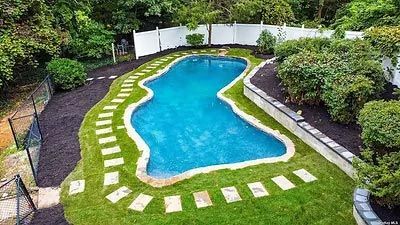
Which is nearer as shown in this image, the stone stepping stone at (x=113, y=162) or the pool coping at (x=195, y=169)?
the pool coping at (x=195, y=169)

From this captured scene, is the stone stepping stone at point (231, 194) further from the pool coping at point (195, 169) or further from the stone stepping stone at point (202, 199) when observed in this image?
the pool coping at point (195, 169)

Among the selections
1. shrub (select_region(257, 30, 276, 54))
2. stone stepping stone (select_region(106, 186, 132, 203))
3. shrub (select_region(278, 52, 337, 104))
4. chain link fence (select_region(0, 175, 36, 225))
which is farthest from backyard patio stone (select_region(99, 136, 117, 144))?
shrub (select_region(257, 30, 276, 54))

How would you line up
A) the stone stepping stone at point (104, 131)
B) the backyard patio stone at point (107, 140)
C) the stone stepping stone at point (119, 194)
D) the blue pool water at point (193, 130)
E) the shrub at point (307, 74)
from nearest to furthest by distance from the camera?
the stone stepping stone at point (119, 194) < the blue pool water at point (193, 130) < the backyard patio stone at point (107, 140) < the shrub at point (307, 74) < the stone stepping stone at point (104, 131)

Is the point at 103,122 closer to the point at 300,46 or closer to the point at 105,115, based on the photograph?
the point at 105,115

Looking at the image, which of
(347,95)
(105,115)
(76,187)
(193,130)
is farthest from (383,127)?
(105,115)

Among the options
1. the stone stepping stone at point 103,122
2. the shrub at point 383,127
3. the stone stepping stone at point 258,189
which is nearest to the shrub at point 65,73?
the stone stepping stone at point 103,122

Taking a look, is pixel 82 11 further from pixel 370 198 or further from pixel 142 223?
pixel 370 198

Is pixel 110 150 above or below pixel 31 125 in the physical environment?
below
